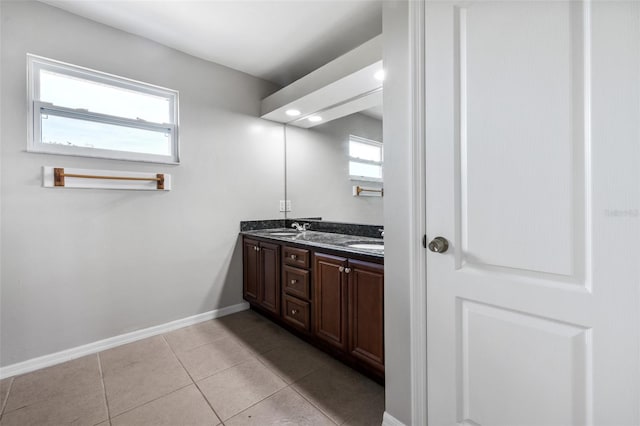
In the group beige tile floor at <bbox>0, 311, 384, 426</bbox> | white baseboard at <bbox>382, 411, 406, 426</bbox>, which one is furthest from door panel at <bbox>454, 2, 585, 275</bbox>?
beige tile floor at <bbox>0, 311, 384, 426</bbox>

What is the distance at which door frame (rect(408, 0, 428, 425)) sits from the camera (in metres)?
1.21

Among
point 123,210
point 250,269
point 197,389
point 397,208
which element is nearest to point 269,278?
point 250,269

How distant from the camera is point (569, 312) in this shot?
903 mm

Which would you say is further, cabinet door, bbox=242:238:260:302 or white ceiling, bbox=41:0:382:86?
cabinet door, bbox=242:238:260:302

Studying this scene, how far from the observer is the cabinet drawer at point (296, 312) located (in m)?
2.21

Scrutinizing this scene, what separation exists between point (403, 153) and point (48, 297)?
2.59 meters

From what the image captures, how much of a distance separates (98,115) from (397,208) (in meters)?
2.41

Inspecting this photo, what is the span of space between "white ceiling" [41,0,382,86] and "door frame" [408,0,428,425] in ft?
3.30

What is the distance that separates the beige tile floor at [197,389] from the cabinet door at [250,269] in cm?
60

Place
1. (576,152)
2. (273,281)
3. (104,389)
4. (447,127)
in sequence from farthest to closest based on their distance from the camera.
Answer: (273,281) → (104,389) → (447,127) → (576,152)

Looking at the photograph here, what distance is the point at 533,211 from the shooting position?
3.16 ft

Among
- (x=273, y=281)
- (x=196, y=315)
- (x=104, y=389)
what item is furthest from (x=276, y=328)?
(x=104, y=389)

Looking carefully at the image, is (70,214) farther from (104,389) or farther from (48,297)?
(104,389)

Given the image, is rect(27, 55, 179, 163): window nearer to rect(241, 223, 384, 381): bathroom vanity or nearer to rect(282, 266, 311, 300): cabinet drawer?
rect(241, 223, 384, 381): bathroom vanity
